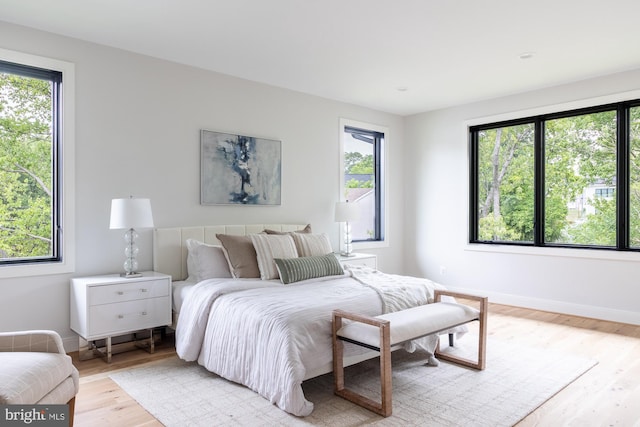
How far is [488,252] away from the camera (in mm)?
5508

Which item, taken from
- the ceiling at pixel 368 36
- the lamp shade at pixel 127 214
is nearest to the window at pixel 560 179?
the ceiling at pixel 368 36

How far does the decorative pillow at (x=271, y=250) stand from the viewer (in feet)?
11.9

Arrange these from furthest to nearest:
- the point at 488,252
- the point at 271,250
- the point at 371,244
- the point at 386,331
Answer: the point at 371,244 < the point at 488,252 < the point at 271,250 < the point at 386,331

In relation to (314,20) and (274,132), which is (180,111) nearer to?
(274,132)

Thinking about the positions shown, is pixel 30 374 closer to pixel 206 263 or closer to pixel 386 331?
pixel 386 331

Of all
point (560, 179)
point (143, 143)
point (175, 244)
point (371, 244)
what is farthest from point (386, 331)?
point (560, 179)

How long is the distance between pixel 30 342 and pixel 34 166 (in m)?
1.84

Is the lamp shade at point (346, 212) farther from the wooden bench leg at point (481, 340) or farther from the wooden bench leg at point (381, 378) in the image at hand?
the wooden bench leg at point (381, 378)

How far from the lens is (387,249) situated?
618cm

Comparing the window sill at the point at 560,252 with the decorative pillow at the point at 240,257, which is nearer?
the decorative pillow at the point at 240,257

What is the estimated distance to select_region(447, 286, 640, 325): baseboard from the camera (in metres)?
4.41

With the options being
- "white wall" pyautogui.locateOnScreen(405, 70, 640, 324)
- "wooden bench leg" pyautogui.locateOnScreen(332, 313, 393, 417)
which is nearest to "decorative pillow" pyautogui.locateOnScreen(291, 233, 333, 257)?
"wooden bench leg" pyautogui.locateOnScreen(332, 313, 393, 417)

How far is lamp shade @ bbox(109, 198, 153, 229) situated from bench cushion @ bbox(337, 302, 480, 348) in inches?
71.4

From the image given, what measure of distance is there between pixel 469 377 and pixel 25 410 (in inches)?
102
